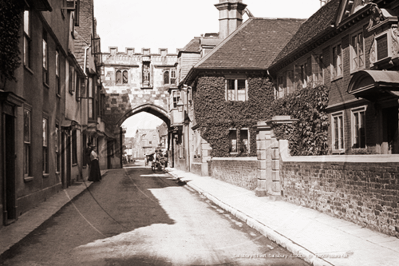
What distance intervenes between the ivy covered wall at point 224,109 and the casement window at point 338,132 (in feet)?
30.6

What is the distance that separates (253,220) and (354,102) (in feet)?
34.4

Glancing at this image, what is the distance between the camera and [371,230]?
26.9 ft

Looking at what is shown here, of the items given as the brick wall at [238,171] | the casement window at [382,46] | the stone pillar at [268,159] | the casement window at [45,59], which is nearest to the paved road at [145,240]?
the stone pillar at [268,159]

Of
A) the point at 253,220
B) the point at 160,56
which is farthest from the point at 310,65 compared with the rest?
the point at 160,56

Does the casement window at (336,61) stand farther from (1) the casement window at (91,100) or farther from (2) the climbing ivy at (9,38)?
(1) the casement window at (91,100)

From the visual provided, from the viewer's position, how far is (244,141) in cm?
3025

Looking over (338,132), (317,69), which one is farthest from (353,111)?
(317,69)

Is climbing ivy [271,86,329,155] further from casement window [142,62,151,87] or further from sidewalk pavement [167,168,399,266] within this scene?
casement window [142,62,151,87]

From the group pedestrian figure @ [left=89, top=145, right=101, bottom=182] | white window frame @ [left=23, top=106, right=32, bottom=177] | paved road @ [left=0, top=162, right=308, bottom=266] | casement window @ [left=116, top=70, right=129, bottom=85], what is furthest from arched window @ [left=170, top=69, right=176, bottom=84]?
paved road @ [left=0, top=162, right=308, bottom=266]

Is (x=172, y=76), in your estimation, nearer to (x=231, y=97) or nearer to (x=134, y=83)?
(x=134, y=83)

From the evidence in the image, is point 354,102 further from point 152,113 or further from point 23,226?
point 152,113

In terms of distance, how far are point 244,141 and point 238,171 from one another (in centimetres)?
1144

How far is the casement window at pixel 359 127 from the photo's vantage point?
58.8 ft

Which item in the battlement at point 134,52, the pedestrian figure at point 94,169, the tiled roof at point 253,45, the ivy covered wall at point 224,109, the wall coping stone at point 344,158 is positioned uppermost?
the battlement at point 134,52
